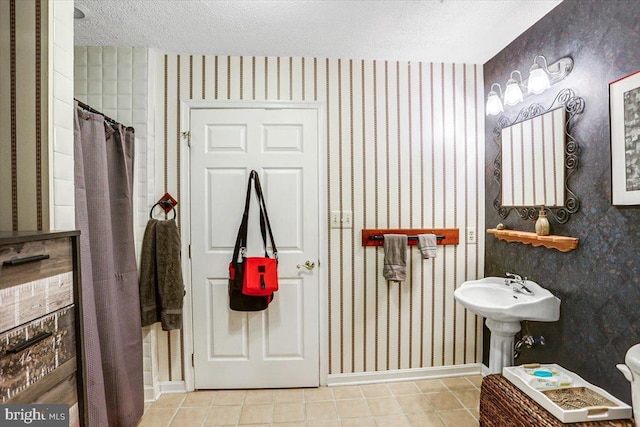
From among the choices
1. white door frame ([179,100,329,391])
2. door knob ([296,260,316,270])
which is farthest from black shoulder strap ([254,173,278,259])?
white door frame ([179,100,329,391])

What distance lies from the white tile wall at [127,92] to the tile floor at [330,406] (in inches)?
14.5

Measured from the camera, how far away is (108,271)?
165 cm

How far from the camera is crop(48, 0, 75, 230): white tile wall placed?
3.95ft

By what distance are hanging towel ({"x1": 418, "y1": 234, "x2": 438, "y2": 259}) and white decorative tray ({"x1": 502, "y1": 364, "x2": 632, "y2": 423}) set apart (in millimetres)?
811

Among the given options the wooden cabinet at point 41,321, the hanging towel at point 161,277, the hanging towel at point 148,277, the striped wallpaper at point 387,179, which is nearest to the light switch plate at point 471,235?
the striped wallpaper at point 387,179

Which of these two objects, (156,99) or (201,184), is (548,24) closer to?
(201,184)

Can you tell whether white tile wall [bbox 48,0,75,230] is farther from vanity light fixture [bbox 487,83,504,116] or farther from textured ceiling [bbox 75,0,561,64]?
vanity light fixture [bbox 487,83,504,116]

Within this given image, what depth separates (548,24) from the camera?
1.86 m

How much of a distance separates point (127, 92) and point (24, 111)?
106 centimetres

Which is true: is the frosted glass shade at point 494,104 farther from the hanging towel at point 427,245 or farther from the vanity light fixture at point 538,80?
the hanging towel at point 427,245

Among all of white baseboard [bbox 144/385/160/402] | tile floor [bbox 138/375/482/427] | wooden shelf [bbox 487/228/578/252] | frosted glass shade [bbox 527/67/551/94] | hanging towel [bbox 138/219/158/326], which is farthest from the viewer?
white baseboard [bbox 144/385/160/402]

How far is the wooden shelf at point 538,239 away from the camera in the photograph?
1.68m

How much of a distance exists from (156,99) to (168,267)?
1.16 m
